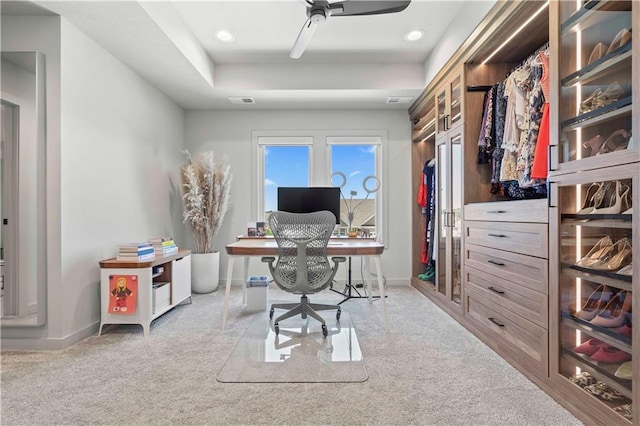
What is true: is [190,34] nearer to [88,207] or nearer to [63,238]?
[88,207]

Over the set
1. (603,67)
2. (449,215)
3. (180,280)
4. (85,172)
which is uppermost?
(603,67)

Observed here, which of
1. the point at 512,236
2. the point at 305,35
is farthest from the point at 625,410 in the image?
the point at 305,35

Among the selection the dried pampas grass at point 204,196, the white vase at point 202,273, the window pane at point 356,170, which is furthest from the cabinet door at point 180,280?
the window pane at point 356,170

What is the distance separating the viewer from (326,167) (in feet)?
15.1

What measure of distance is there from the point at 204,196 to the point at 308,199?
4.48 ft

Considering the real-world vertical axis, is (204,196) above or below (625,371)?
above

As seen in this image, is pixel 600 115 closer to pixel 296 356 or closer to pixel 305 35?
pixel 305 35

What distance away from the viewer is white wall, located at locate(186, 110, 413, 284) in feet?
14.9

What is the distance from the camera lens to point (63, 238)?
2393 millimetres

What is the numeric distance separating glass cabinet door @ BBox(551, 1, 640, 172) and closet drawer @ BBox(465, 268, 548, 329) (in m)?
0.79

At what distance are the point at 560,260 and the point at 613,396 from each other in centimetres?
64

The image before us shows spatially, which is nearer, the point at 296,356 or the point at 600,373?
the point at 600,373

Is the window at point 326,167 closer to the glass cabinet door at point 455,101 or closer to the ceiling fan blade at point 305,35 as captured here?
the glass cabinet door at point 455,101

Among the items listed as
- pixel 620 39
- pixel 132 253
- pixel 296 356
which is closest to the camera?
pixel 620 39
